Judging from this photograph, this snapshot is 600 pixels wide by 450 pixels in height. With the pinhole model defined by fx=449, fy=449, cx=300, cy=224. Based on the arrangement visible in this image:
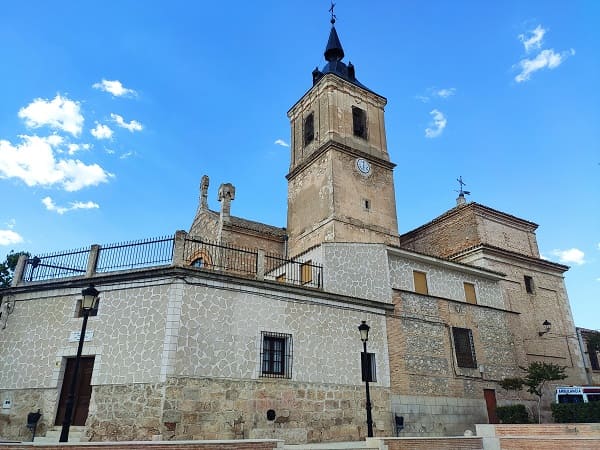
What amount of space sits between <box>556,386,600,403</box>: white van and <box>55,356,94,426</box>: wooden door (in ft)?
57.9

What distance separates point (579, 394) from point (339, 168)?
14.4 meters

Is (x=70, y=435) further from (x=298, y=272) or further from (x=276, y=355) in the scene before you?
(x=298, y=272)

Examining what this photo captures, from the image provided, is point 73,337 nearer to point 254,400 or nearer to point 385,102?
point 254,400

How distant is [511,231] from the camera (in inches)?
1017

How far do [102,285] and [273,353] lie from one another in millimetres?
5786

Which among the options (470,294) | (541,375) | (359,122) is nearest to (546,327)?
(470,294)

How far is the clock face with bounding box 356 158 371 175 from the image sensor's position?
79.9ft

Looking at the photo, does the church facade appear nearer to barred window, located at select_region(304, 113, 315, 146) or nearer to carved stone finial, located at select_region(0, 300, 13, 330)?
carved stone finial, located at select_region(0, 300, 13, 330)

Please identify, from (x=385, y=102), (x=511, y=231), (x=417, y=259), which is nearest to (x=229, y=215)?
(x=417, y=259)

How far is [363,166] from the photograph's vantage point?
966 inches

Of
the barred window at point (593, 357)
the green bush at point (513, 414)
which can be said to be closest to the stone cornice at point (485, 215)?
the barred window at point (593, 357)

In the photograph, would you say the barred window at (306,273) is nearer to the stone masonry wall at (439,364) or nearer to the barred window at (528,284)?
the stone masonry wall at (439,364)

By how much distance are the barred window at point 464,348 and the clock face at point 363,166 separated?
31.9 ft

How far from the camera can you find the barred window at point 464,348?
59.7ft
